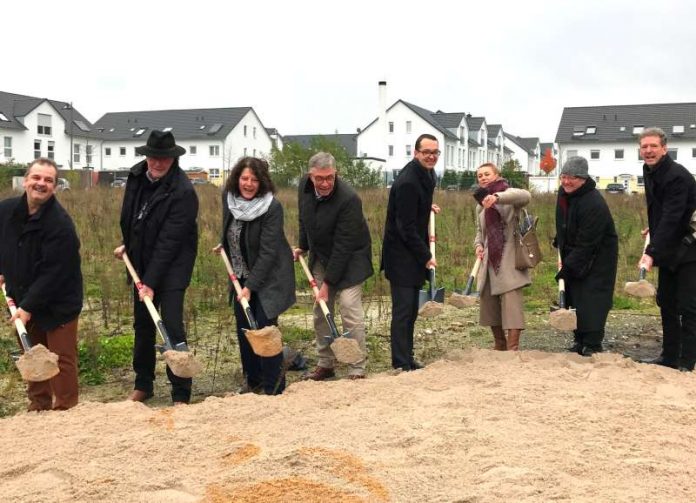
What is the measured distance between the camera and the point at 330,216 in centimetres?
586

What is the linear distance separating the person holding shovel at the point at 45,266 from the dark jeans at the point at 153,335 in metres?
0.67

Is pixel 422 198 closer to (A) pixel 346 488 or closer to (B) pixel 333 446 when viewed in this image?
(B) pixel 333 446

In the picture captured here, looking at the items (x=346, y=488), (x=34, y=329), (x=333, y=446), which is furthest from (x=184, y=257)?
(x=346, y=488)

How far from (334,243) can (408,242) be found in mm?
581

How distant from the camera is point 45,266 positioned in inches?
184

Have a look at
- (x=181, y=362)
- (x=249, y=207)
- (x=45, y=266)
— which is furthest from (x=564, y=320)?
(x=45, y=266)

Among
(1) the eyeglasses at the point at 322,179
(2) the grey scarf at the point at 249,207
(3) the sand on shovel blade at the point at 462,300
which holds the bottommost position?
(3) the sand on shovel blade at the point at 462,300

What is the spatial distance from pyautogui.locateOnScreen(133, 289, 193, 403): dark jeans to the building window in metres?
57.5

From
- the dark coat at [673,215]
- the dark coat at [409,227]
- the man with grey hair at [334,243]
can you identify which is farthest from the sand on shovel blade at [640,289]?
the man with grey hair at [334,243]

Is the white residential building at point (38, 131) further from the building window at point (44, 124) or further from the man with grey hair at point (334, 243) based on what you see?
the man with grey hair at point (334, 243)

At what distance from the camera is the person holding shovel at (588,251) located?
602 cm

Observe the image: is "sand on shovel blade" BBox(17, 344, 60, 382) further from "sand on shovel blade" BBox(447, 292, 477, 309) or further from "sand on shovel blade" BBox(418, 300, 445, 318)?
"sand on shovel blade" BBox(447, 292, 477, 309)

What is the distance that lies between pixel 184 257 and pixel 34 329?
3.64ft

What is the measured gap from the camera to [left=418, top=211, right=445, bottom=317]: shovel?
599cm
